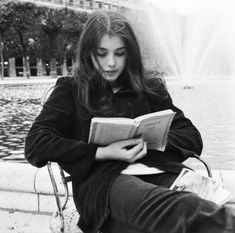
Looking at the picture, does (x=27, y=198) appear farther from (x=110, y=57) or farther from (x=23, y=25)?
(x=23, y=25)

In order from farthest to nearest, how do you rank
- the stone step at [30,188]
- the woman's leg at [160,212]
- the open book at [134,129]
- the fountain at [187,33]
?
the fountain at [187,33] < the stone step at [30,188] < the open book at [134,129] < the woman's leg at [160,212]

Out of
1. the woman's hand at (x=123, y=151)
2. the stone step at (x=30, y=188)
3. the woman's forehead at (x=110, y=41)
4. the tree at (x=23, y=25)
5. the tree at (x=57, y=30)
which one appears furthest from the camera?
the tree at (x=57, y=30)

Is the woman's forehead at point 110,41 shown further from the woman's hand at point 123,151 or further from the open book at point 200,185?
the open book at point 200,185

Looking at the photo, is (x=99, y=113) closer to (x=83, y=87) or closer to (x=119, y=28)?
(x=83, y=87)

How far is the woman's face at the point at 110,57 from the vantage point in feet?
6.80

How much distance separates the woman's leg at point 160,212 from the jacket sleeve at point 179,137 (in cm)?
47

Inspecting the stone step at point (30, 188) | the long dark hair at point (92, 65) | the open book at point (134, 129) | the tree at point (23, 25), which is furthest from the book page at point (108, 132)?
the tree at point (23, 25)

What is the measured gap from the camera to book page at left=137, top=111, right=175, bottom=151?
1872 mm

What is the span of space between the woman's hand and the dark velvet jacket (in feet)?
0.12

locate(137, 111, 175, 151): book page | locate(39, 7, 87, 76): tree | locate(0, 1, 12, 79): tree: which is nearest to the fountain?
locate(0, 1, 12, 79): tree

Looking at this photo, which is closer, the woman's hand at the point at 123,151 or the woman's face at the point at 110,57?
the woman's hand at the point at 123,151

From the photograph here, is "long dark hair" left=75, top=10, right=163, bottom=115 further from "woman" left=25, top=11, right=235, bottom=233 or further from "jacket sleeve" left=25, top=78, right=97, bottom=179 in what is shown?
"jacket sleeve" left=25, top=78, right=97, bottom=179

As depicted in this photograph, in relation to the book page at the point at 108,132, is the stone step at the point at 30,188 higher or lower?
lower

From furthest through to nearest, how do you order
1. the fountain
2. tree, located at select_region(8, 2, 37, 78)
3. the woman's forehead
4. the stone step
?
tree, located at select_region(8, 2, 37, 78), the fountain, the stone step, the woman's forehead
